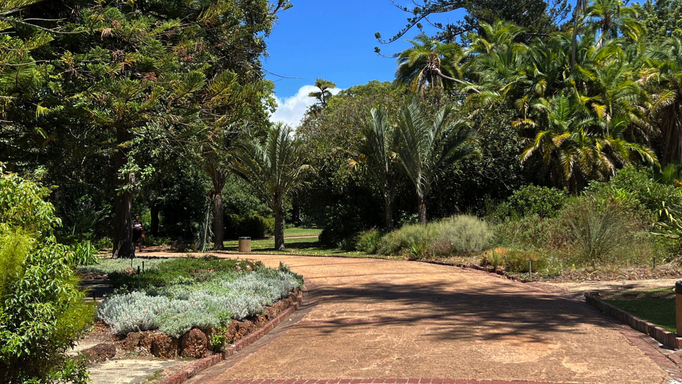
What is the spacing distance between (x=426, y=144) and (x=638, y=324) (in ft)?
46.2

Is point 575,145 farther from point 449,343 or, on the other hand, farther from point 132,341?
point 132,341

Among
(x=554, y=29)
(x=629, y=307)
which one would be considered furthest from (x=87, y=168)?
(x=554, y=29)

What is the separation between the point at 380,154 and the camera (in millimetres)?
22297

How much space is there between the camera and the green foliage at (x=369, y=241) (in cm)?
2169

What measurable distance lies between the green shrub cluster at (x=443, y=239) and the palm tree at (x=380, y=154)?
3012mm

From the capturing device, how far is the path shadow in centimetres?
737

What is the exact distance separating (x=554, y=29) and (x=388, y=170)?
68.9 feet

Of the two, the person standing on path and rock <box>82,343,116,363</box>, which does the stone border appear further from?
the person standing on path

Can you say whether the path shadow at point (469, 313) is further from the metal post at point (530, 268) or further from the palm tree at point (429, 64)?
the palm tree at point (429, 64)

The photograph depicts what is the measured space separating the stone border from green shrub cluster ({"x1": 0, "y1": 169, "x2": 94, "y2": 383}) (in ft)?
20.2

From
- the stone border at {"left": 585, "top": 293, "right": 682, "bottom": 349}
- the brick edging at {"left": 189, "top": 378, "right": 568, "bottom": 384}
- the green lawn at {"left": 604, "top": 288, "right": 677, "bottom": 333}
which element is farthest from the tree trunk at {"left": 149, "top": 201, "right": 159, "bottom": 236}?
the brick edging at {"left": 189, "top": 378, "right": 568, "bottom": 384}

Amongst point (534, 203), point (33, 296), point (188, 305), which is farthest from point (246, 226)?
point (33, 296)

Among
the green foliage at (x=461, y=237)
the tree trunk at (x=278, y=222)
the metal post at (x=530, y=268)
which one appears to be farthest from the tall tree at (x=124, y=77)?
the tree trunk at (x=278, y=222)

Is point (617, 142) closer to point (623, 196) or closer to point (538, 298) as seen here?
point (623, 196)
